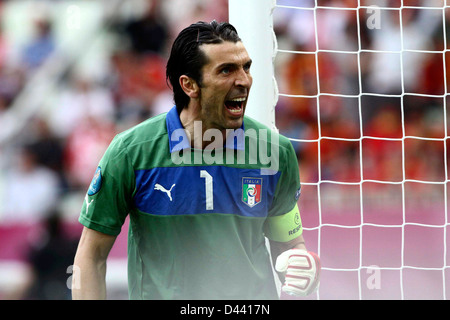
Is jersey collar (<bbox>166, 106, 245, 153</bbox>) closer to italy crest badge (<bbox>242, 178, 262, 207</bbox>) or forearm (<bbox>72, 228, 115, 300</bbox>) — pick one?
italy crest badge (<bbox>242, 178, 262, 207</bbox>)

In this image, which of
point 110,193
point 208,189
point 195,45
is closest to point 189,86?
point 195,45

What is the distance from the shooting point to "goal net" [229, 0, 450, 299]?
605 cm

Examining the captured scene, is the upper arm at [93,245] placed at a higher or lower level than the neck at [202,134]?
lower

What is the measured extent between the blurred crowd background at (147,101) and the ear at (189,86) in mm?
3183

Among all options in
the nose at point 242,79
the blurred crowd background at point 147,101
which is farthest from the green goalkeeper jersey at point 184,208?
the blurred crowd background at point 147,101

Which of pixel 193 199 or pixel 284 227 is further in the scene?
pixel 284 227

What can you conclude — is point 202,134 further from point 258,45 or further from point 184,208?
point 258,45

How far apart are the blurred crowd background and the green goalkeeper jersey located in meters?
3.18

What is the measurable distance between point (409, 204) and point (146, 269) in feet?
12.2

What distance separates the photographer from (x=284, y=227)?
10.5 feet

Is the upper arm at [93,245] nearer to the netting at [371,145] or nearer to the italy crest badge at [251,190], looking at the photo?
the italy crest badge at [251,190]

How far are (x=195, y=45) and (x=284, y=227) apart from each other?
33.1 inches

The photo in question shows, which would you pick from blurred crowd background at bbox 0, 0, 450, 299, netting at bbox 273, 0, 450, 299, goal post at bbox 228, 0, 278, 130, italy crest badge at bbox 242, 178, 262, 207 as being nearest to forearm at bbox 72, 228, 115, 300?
italy crest badge at bbox 242, 178, 262, 207

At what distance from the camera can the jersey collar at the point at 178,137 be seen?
3.03 meters
